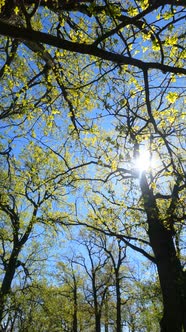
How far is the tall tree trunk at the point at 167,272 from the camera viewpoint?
7.49m

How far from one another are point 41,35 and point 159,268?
21.1 ft

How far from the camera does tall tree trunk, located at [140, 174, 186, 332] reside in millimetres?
7488

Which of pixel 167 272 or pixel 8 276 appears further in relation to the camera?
pixel 8 276

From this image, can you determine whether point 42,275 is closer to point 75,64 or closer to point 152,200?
point 152,200

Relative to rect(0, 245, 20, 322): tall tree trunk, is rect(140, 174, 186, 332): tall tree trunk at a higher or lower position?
lower

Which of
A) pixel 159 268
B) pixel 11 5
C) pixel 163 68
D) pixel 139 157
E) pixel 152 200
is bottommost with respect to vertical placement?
pixel 159 268

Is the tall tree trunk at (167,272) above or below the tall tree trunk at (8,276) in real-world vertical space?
below

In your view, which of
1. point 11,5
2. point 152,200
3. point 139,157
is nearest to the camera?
point 11,5

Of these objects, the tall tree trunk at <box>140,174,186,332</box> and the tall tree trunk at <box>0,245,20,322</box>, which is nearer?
the tall tree trunk at <box>140,174,186,332</box>

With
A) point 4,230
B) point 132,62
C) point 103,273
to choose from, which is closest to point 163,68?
point 132,62

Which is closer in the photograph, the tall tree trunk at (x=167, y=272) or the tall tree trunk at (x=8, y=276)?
the tall tree trunk at (x=167, y=272)

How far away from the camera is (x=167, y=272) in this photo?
805cm

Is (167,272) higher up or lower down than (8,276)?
lower down

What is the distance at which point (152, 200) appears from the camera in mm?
9398
